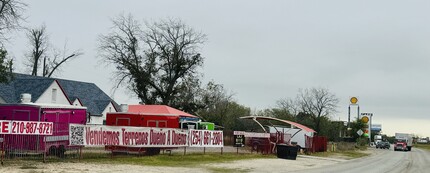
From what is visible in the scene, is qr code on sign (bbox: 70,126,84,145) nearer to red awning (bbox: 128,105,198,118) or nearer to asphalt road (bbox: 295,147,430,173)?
asphalt road (bbox: 295,147,430,173)

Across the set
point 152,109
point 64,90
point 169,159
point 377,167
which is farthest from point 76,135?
point 64,90

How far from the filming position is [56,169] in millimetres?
18797

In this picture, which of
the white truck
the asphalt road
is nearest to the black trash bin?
the asphalt road

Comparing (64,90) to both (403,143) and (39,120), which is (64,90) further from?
(403,143)

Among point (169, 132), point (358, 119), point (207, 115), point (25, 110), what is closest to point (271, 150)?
point (169, 132)

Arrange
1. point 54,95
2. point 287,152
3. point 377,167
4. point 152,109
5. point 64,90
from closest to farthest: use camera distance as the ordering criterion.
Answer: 1. point 377,167
2. point 152,109
3. point 287,152
4. point 54,95
5. point 64,90

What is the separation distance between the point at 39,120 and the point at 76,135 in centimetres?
184

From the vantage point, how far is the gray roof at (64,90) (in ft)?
146

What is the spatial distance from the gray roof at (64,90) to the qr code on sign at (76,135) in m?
22.9

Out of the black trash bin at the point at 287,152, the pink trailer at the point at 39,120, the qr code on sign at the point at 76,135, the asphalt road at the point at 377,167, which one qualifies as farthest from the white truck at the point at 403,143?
the qr code on sign at the point at 76,135

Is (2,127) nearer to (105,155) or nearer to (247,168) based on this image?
(105,155)

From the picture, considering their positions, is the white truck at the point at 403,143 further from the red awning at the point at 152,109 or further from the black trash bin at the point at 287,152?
the red awning at the point at 152,109

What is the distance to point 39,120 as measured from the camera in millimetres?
22641

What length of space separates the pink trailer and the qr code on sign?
0.44m
